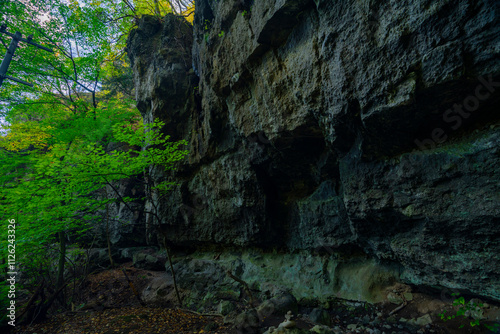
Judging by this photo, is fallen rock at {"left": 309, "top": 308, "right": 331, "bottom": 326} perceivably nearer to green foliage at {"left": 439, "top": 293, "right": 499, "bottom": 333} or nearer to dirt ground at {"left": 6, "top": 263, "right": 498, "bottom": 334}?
dirt ground at {"left": 6, "top": 263, "right": 498, "bottom": 334}

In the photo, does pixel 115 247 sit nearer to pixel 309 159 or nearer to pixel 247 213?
pixel 247 213

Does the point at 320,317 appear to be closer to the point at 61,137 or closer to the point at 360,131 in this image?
the point at 360,131

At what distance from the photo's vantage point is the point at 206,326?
554 centimetres

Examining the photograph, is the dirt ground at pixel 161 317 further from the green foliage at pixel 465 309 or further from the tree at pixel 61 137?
the tree at pixel 61 137

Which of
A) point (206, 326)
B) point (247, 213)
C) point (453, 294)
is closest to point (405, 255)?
point (453, 294)

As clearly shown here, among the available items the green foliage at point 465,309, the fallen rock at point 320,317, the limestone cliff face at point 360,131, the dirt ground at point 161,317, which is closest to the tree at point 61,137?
the dirt ground at point 161,317

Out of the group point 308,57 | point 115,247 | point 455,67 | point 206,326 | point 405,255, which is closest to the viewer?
point 455,67

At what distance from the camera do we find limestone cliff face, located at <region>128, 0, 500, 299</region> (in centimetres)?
332

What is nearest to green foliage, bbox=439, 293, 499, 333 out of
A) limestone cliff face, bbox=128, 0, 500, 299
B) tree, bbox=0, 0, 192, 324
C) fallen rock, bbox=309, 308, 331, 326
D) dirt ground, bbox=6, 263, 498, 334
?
dirt ground, bbox=6, 263, 498, 334

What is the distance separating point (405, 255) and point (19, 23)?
15.9 metres

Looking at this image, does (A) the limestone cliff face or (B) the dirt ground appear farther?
(B) the dirt ground

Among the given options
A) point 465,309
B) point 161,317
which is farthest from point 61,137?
point 465,309

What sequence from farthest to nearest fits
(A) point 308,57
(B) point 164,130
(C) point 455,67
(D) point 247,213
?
(B) point 164,130
(D) point 247,213
(A) point 308,57
(C) point 455,67

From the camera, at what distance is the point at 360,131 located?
4602 millimetres
